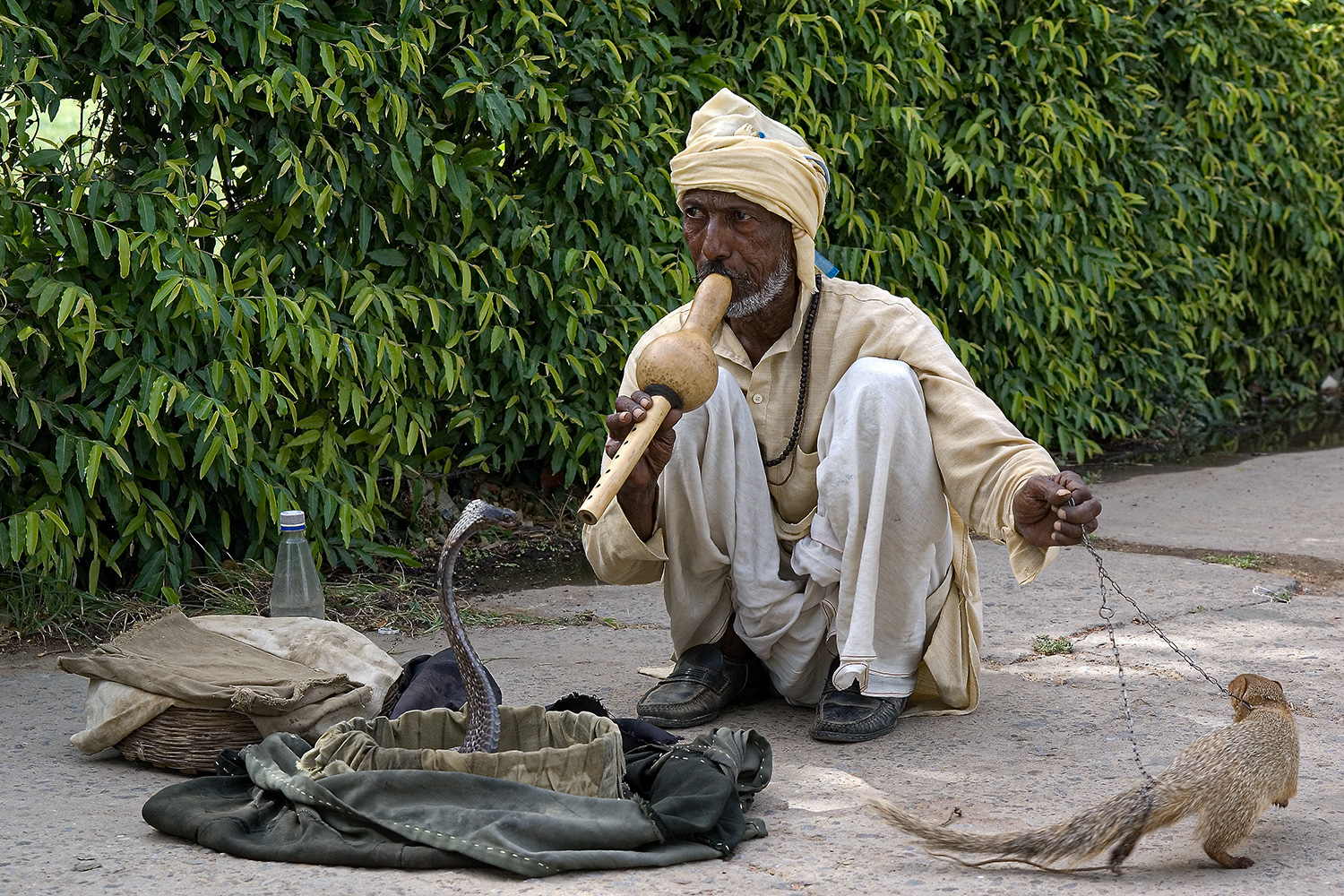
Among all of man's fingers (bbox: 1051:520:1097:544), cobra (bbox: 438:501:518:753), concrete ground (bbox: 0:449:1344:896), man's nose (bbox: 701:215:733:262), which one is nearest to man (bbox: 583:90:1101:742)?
man's nose (bbox: 701:215:733:262)

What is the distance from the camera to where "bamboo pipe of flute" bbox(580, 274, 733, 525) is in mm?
2768

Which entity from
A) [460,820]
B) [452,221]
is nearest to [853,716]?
[460,820]

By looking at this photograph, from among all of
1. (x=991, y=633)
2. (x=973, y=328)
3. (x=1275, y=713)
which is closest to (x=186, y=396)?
(x=991, y=633)

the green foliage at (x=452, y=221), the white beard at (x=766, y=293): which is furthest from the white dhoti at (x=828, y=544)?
the green foliage at (x=452, y=221)

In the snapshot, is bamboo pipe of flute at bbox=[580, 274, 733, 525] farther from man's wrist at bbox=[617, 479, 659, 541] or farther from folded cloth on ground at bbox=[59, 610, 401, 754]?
folded cloth on ground at bbox=[59, 610, 401, 754]

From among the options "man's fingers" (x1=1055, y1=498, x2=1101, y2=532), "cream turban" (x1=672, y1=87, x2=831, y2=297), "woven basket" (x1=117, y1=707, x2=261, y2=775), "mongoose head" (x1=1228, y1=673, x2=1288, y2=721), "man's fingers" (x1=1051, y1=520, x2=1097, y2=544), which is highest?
"cream turban" (x1=672, y1=87, x2=831, y2=297)

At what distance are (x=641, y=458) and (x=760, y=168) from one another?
69 centimetres

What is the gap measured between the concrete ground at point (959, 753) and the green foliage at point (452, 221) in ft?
2.07

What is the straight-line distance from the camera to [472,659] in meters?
2.59

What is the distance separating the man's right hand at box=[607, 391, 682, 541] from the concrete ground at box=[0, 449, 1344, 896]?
510mm

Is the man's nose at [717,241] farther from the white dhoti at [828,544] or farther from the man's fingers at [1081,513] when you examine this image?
the man's fingers at [1081,513]

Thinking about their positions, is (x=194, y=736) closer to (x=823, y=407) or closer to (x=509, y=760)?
(x=509, y=760)

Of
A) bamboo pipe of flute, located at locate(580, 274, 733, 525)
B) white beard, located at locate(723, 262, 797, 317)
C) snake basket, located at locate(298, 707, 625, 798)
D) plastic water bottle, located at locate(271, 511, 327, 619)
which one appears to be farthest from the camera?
plastic water bottle, located at locate(271, 511, 327, 619)

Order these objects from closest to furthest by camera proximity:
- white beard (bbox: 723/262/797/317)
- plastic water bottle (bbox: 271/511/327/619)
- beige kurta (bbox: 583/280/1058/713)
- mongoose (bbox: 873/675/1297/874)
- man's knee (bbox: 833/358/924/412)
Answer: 1. mongoose (bbox: 873/675/1297/874)
2. man's knee (bbox: 833/358/924/412)
3. beige kurta (bbox: 583/280/1058/713)
4. white beard (bbox: 723/262/797/317)
5. plastic water bottle (bbox: 271/511/327/619)
